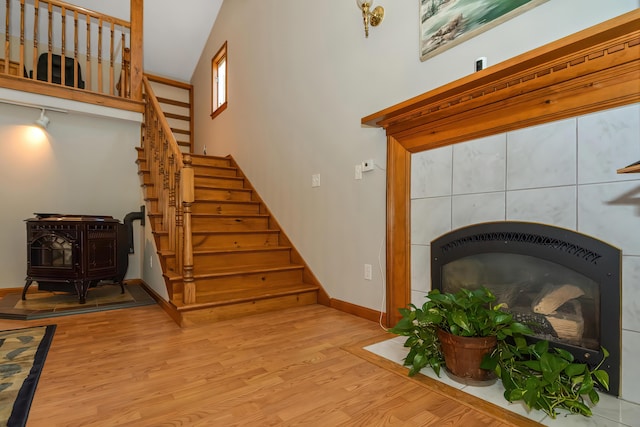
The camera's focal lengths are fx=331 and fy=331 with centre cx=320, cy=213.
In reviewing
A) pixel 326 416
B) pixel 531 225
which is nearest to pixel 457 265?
pixel 531 225

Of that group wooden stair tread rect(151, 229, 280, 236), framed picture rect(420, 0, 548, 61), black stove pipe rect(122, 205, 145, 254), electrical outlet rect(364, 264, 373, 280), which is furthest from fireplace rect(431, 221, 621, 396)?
black stove pipe rect(122, 205, 145, 254)

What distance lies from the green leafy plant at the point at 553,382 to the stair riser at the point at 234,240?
250cm

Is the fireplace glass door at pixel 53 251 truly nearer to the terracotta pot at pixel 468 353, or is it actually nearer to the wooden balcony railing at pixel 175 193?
the wooden balcony railing at pixel 175 193

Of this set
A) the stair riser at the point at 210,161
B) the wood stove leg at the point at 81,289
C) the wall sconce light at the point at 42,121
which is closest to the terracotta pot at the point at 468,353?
the wood stove leg at the point at 81,289

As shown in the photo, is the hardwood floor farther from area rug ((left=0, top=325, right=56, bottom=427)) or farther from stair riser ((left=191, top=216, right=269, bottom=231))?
stair riser ((left=191, top=216, right=269, bottom=231))

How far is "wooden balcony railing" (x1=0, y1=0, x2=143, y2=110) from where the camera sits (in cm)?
343

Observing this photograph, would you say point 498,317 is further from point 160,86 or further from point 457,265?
point 160,86

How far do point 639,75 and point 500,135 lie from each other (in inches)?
22.1

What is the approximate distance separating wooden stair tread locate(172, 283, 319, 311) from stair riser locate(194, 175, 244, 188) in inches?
72.9

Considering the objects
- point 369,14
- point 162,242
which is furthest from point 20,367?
point 369,14

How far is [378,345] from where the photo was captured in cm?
199

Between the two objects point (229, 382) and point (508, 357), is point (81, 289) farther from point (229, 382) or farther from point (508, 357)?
point (508, 357)

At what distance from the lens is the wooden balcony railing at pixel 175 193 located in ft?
8.23

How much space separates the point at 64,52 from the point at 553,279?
4.68 m
